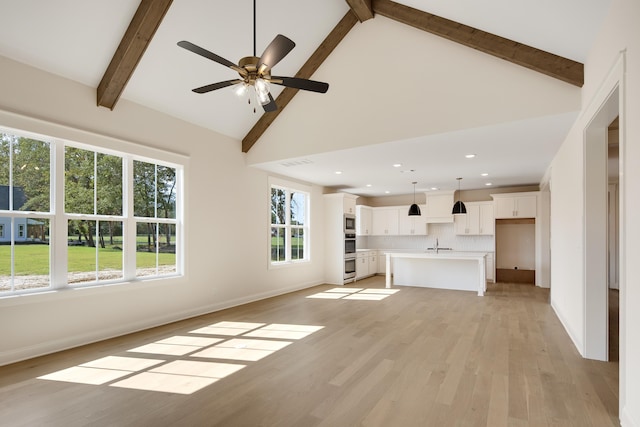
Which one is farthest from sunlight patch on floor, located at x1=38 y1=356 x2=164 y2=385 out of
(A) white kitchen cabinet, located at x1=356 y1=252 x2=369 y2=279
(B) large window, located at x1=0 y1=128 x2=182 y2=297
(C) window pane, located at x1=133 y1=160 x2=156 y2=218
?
(A) white kitchen cabinet, located at x1=356 y1=252 x2=369 y2=279

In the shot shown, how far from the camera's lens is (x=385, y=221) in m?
10.7

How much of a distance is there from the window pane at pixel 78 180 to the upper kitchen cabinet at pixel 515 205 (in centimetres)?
878

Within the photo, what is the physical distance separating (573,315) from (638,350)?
244 cm

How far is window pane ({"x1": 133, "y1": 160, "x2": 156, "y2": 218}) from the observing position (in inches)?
184

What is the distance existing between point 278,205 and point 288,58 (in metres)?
3.21

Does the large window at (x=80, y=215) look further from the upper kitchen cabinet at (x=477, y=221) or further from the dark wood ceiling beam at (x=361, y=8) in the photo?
the upper kitchen cabinet at (x=477, y=221)

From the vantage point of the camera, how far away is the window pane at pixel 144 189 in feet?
15.3

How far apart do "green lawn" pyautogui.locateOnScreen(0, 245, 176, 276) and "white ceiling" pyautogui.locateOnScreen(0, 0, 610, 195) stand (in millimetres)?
1978

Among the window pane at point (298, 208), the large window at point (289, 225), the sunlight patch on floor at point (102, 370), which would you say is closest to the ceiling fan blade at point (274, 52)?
the sunlight patch on floor at point (102, 370)

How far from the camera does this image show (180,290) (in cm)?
505

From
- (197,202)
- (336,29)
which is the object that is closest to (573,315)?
(336,29)

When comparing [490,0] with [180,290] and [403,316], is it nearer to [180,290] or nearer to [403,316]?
[403,316]

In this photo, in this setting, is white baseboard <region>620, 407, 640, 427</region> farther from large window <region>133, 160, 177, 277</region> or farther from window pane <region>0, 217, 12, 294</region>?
window pane <region>0, 217, 12, 294</region>

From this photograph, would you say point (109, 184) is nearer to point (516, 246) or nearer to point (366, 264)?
point (366, 264)
